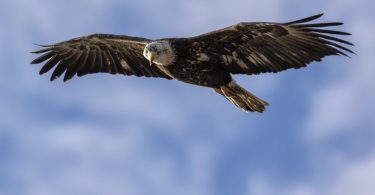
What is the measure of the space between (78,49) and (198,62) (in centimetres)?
347

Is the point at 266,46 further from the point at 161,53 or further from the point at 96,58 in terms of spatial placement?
the point at 96,58

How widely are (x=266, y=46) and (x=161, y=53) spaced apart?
188 cm

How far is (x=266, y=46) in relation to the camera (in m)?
19.7

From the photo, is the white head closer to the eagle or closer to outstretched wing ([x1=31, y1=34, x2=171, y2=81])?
the eagle

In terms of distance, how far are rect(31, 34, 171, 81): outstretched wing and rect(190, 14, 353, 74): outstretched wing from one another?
2149 mm

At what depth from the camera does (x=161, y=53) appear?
1981 centimetres

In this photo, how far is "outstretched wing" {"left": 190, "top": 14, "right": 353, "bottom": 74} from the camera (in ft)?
62.6

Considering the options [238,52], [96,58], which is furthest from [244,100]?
[96,58]

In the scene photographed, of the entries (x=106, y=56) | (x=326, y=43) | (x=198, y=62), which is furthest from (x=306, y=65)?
(x=106, y=56)

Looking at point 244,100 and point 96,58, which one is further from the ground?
point 96,58

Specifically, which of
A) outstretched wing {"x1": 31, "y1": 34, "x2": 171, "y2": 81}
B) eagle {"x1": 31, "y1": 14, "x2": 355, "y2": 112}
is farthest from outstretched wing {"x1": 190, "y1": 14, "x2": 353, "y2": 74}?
outstretched wing {"x1": 31, "y1": 34, "x2": 171, "y2": 81}

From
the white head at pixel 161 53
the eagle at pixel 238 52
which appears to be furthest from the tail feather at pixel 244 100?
the white head at pixel 161 53

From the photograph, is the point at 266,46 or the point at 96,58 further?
the point at 96,58

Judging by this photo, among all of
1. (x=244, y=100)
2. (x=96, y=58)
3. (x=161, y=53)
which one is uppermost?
(x=161, y=53)
